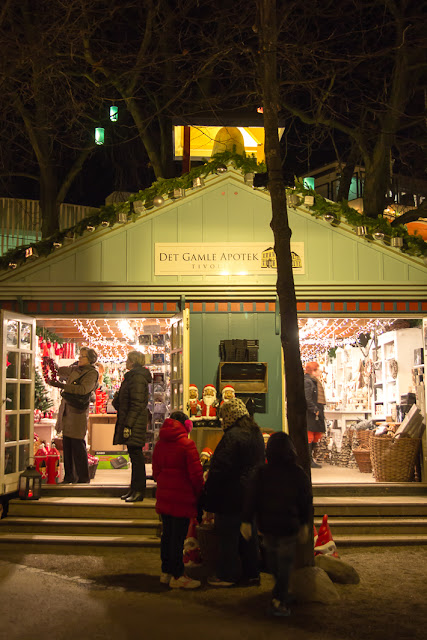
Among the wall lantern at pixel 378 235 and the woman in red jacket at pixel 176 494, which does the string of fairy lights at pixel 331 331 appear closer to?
the wall lantern at pixel 378 235

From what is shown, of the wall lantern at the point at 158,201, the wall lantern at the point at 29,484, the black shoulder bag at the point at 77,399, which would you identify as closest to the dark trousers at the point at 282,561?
the wall lantern at the point at 29,484

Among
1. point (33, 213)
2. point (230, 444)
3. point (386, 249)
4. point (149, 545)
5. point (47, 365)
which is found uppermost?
point (33, 213)

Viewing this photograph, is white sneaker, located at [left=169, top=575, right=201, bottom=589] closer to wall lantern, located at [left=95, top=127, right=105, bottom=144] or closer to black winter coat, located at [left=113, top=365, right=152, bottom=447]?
black winter coat, located at [left=113, top=365, right=152, bottom=447]

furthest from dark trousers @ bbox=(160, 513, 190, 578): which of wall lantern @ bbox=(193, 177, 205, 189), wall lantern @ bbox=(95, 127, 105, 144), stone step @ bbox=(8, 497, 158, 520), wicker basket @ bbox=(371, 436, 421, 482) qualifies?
wall lantern @ bbox=(95, 127, 105, 144)

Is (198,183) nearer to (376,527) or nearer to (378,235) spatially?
(378,235)

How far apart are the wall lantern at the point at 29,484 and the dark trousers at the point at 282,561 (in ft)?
14.3

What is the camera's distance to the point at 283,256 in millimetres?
7512

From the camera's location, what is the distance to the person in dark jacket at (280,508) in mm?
5758

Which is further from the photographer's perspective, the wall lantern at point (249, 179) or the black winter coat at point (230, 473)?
the wall lantern at point (249, 179)

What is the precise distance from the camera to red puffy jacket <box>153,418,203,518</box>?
661 cm

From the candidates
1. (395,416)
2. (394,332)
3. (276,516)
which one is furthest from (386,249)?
(276,516)

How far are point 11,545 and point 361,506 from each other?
416 centimetres

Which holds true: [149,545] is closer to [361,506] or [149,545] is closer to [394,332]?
[361,506]

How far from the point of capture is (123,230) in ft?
34.0
